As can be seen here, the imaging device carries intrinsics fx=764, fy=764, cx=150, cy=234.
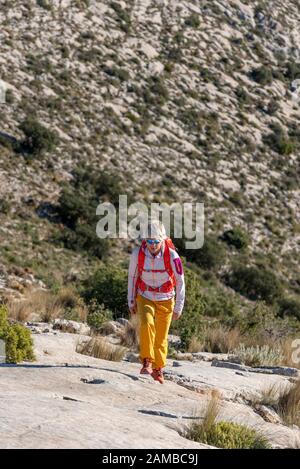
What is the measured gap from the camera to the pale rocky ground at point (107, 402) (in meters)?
5.53

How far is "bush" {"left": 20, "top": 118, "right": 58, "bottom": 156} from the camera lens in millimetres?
26438

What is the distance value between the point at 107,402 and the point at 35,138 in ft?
66.3

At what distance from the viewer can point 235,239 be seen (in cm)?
2850

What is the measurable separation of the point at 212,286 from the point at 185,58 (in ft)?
44.9

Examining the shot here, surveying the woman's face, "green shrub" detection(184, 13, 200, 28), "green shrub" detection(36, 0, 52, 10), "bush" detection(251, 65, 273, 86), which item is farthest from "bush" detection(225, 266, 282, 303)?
the woman's face

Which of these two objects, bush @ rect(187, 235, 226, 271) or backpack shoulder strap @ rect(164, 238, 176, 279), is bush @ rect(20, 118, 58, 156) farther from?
backpack shoulder strap @ rect(164, 238, 176, 279)

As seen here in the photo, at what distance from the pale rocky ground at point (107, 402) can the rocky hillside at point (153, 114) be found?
13.3 meters

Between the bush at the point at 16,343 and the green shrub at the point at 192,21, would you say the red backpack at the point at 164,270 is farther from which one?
the green shrub at the point at 192,21

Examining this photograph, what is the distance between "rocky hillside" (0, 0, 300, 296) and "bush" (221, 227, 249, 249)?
399 millimetres

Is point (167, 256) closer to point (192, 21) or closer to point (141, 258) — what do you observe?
point (141, 258)

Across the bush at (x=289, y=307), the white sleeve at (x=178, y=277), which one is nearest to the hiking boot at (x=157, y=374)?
the white sleeve at (x=178, y=277)

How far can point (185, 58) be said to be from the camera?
35500 mm

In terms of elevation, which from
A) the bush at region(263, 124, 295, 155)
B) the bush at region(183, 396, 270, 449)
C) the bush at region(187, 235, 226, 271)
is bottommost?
the bush at region(187, 235, 226, 271)
